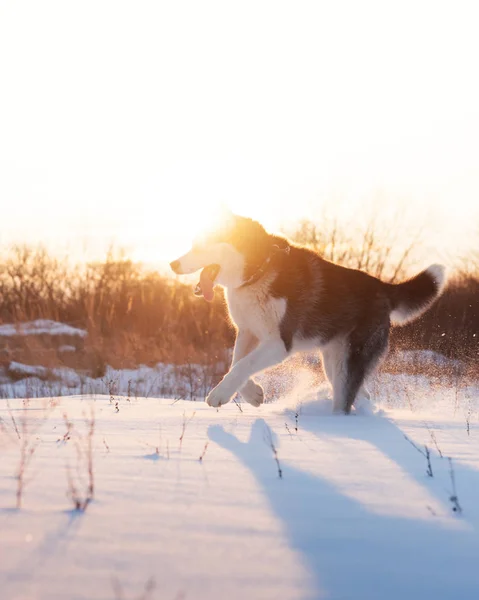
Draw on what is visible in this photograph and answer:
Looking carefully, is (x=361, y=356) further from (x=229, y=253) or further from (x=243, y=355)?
(x=229, y=253)

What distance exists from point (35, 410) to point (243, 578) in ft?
10.9

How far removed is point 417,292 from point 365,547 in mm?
4044

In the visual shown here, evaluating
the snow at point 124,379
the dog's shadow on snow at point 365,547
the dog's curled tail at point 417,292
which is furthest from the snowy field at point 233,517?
the snow at point 124,379

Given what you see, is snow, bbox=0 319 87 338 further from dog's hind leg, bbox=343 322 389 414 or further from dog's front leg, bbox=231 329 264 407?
dog's hind leg, bbox=343 322 389 414

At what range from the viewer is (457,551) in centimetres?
174

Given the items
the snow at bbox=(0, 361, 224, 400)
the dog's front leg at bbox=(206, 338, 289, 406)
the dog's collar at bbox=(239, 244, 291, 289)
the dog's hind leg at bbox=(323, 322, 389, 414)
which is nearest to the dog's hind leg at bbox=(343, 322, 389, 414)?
the dog's hind leg at bbox=(323, 322, 389, 414)

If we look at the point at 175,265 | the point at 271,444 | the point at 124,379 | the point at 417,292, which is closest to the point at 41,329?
the point at 124,379

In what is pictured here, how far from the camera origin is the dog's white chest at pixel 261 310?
5.01m

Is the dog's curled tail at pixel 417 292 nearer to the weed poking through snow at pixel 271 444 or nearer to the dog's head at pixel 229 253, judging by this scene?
the dog's head at pixel 229 253

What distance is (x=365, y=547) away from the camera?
1.76 meters

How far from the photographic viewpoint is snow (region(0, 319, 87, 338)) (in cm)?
1412

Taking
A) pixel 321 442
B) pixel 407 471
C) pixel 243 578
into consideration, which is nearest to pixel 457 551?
pixel 243 578

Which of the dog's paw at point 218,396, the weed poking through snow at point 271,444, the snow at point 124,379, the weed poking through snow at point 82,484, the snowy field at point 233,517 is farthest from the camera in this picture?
the snow at point 124,379

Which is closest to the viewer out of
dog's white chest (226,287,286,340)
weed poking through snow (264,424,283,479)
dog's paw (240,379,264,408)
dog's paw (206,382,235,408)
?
weed poking through snow (264,424,283,479)
